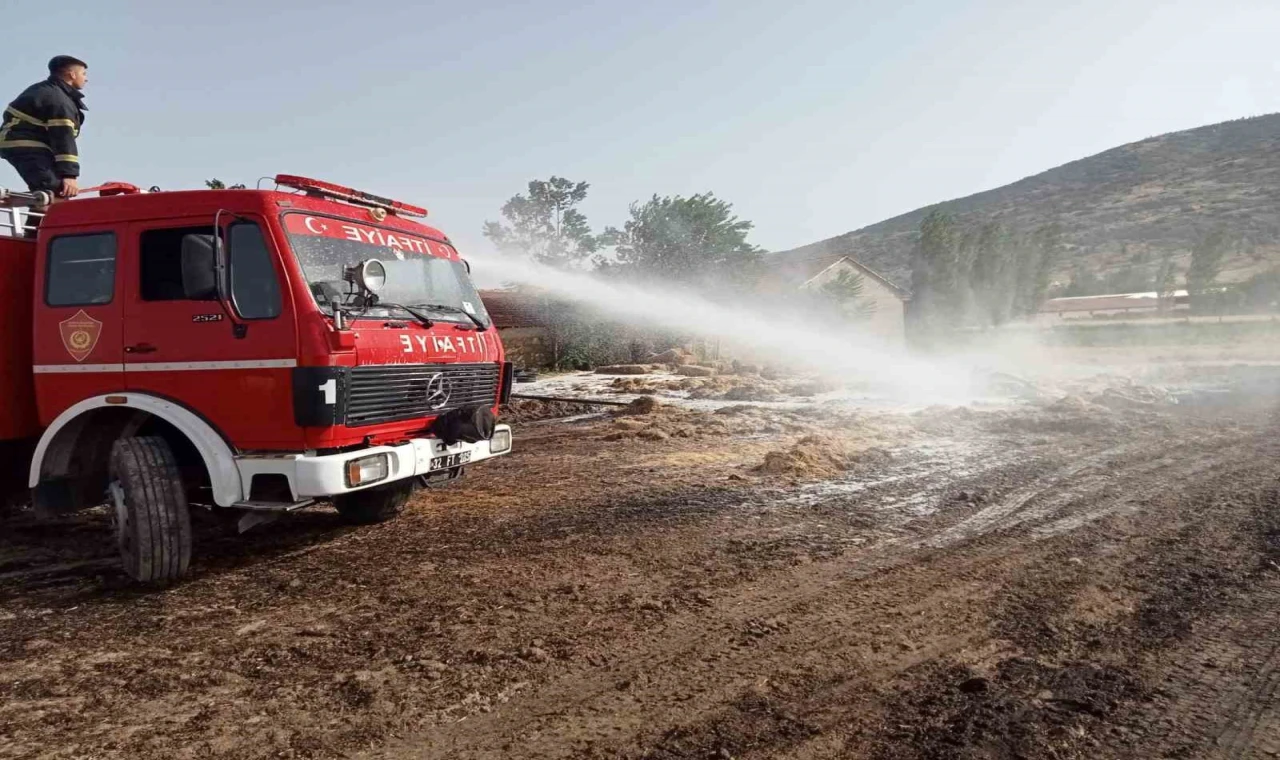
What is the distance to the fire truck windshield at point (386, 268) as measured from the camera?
4914 mm

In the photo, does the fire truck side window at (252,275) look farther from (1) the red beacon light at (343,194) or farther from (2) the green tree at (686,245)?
(2) the green tree at (686,245)

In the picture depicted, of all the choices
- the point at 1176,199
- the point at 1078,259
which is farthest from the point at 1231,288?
the point at 1176,199

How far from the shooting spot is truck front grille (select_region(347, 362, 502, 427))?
4.83 metres

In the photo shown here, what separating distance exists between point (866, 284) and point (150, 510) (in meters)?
35.8

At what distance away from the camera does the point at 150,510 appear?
4637 millimetres

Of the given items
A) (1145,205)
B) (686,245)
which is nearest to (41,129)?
(686,245)

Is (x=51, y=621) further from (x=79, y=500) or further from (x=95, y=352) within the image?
(x=95, y=352)

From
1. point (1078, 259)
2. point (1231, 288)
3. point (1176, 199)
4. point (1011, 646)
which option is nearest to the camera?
point (1011, 646)

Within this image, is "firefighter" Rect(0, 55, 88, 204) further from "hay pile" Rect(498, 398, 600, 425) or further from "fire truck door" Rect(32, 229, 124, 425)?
"hay pile" Rect(498, 398, 600, 425)

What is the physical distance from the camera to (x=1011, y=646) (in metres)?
3.77

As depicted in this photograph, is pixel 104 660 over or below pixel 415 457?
below

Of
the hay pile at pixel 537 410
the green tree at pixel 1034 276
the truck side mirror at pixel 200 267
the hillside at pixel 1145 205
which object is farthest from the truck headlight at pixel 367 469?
the hillside at pixel 1145 205

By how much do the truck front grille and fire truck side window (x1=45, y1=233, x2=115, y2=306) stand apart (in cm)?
193

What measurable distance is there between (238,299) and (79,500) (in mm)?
2000
